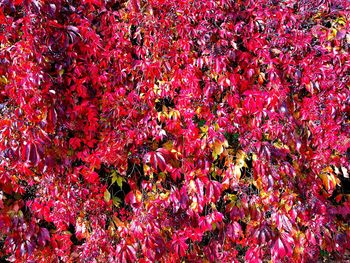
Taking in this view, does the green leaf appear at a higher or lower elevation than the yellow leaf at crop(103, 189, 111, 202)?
higher

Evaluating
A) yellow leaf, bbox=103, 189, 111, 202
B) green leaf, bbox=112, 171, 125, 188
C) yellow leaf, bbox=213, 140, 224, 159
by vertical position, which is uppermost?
yellow leaf, bbox=213, 140, 224, 159

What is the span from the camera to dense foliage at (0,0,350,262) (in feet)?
7.30

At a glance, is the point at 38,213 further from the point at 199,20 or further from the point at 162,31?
the point at 199,20

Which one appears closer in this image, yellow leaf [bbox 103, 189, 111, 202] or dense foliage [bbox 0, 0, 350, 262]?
dense foliage [bbox 0, 0, 350, 262]

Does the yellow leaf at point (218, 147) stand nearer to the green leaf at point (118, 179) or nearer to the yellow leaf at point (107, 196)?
the green leaf at point (118, 179)

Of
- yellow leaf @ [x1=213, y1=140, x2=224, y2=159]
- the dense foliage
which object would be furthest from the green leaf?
yellow leaf @ [x1=213, y1=140, x2=224, y2=159]

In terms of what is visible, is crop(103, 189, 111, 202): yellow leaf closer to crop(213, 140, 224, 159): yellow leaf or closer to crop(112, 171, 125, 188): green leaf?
crop(112, 171, 125, 188): green leaf

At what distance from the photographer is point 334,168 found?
257 centimetres

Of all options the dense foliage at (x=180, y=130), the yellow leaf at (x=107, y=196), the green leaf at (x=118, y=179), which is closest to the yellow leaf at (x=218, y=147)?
the dense foliage at (x=180, y=130)

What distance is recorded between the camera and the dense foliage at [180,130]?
7.30 ft

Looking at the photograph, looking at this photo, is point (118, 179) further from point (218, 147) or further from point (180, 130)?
point (218, 147)

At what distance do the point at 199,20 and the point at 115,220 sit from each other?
1.41m

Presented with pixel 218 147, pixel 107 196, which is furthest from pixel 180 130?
pixel 107 196

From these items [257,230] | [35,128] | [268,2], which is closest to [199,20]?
[268,2]
